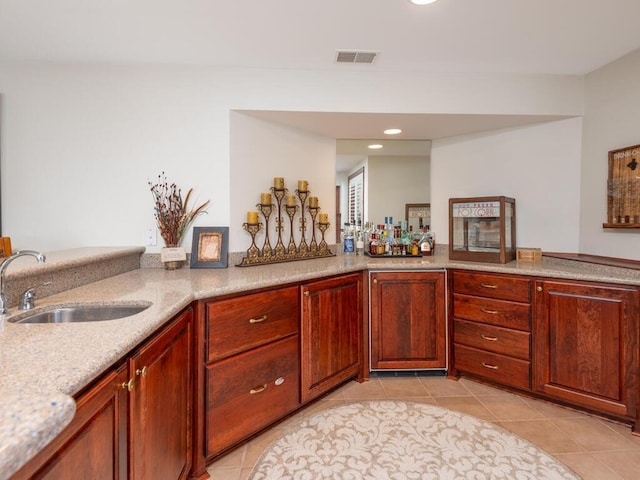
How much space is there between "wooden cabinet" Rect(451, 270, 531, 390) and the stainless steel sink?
6.97 feet

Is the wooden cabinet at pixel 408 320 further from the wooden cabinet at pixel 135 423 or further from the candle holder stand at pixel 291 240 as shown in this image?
the wooden cabinet at pixel 135 423

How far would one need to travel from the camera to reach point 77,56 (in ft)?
7.62

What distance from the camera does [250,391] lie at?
187 centimetres

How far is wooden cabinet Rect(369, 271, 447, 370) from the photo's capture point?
2.62 meters

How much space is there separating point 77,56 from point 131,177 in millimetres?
834

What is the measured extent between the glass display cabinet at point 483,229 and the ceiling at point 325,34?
38.5 inches

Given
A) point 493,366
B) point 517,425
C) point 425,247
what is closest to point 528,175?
point 425,247

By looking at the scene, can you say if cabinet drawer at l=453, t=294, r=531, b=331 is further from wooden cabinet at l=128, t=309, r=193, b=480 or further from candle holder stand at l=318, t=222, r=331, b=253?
wooden cabinet at l=128, t=309, r=193, b=480

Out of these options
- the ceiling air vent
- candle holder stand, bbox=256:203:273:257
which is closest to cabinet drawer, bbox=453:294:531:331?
candle holder stand, bbox=256:203:273:257

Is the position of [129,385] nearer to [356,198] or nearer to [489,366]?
[489,366]

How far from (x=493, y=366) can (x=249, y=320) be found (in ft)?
5.84

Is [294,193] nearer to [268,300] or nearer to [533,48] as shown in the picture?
[268,300]

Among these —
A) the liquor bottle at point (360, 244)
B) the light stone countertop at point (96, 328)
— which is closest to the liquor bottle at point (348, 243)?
the liquor bottle at point (360, 244)

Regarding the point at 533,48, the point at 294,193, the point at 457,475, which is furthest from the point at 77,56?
the point at 457,475
